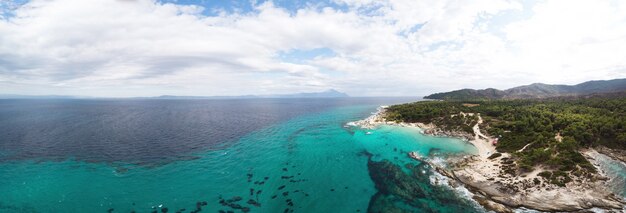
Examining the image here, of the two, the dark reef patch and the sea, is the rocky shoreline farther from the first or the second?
the sea

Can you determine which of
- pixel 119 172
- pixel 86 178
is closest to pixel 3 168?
pixel 86 178

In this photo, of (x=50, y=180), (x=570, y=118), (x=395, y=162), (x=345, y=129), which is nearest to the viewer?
(x=50, y=180)

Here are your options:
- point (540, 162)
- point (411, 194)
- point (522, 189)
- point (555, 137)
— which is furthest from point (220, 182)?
point (555, 137)

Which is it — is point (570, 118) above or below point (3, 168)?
→ above

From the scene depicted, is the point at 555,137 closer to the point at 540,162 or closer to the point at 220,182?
the point at 540,162

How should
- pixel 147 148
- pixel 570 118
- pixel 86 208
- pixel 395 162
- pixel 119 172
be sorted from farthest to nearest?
pixel 570 118 < pixel 147 148 < pixel 395 162 < pixel 119 172 < pixel 86 208

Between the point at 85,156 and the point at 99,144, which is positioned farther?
the point at 99,144

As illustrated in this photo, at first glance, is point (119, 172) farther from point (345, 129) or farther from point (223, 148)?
point (345, 129)
